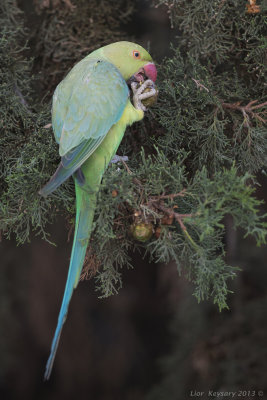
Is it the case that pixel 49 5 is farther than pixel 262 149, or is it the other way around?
pixel 49 5

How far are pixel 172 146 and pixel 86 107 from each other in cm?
34

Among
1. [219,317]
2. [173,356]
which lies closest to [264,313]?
[219,317]

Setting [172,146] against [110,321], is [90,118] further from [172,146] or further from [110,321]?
[110,321]

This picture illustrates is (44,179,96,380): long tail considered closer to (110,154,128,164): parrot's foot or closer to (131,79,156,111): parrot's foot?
(110,154,128,164): parrot's foot

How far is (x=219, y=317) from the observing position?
2.48 meters

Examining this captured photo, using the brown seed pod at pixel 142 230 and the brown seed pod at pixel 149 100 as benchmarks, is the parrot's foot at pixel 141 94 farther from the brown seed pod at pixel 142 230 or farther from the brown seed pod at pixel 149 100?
the brown seed pod at pixel 142 230

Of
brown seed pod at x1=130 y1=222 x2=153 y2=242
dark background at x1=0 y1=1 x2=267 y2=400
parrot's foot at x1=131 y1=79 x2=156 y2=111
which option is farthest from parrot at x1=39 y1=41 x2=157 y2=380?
dark background at x1=0 y1=1 x2=267 y2=400

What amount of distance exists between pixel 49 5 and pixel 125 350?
7.47 feet

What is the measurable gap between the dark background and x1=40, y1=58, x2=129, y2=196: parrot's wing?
83 cm

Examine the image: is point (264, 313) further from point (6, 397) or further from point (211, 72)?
point (6, 397)

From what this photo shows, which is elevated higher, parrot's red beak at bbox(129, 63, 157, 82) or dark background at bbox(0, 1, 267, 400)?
parrot's red beak at bbox(129, 63, 157, 82)

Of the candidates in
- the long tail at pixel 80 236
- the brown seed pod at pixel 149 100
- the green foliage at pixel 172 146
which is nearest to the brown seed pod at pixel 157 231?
the green foliage at pixel 172 146

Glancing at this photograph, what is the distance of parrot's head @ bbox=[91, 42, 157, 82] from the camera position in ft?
6.21

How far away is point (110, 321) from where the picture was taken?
337cm
